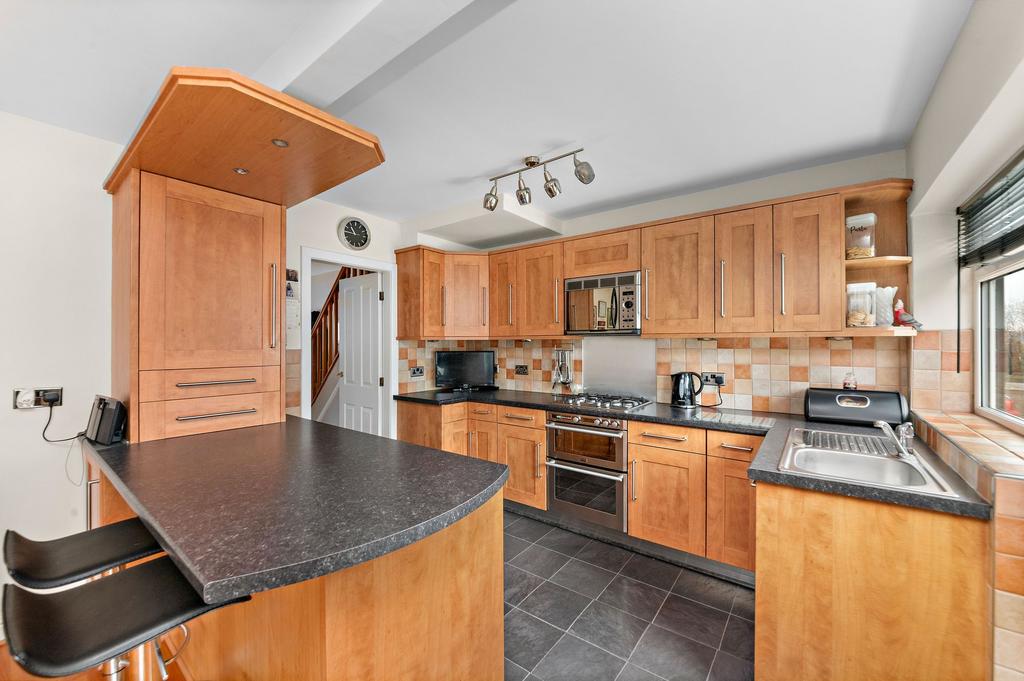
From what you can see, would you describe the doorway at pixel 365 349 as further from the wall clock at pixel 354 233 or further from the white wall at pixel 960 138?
the white wall at pixel 960 138

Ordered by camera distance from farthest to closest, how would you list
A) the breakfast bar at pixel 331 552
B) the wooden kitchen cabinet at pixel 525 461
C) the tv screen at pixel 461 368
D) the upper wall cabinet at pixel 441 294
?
the tv screen at pixel 461 368 < the upper wall cabinet at pixel 441 294 < the wooden kitchen cabinet at pixel 525 461 < the breakfast bar at pixel 331 552

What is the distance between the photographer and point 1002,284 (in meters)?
1.76

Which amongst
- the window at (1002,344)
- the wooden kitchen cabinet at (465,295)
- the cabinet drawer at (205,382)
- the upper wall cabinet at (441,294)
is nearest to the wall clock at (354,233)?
the upper wall cabinet at (441,294)

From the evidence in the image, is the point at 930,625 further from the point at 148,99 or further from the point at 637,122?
the point at 148,99

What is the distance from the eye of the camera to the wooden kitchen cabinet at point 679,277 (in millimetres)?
2604

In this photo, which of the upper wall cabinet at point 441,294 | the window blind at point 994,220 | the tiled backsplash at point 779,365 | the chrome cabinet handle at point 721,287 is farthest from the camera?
the upper wall cabinet at point 441,294

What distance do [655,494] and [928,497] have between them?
138 centimetres

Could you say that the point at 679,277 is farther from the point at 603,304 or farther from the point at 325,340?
the point at 325,340

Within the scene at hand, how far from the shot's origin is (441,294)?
3525 millimetres

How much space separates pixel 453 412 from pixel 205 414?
5.74ft

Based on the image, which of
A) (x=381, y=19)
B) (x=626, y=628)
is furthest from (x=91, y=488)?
(x=626, y=628)

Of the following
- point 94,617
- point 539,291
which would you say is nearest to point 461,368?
point 539,291

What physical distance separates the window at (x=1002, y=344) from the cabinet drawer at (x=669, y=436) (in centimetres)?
118

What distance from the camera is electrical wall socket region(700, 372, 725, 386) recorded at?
9.16ft
